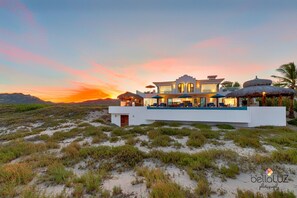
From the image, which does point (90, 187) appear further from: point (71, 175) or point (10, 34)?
point (10, 34)

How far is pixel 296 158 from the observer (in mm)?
6164

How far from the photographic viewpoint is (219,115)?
14.3 m

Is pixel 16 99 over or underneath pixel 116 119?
over

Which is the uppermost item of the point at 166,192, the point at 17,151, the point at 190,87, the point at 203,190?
the point at 190,87

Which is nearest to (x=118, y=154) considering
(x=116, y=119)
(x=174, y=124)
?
(x=174, y=124)

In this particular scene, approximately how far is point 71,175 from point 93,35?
1763cm

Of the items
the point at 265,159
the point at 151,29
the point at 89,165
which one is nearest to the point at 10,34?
the point at 151,29
